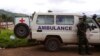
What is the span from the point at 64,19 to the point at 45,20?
0.95 m

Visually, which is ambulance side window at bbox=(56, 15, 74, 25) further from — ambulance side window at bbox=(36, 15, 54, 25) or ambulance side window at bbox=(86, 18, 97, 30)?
ambulance side window at bbox=(86, 18, 97, 30)

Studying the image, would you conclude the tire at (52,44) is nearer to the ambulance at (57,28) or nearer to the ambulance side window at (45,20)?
the ambulance at (57,28)

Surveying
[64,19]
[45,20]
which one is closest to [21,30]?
[45,20]

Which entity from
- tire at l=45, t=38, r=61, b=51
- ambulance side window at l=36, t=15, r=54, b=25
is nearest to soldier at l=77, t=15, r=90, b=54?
tire at l=45, t=38, r=61, b=51

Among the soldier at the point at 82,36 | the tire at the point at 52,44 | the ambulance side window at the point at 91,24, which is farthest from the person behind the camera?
the tire at the point at 52,44

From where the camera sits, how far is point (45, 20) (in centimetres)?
1436

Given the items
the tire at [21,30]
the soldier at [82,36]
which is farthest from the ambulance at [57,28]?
the soldier at [82,36]

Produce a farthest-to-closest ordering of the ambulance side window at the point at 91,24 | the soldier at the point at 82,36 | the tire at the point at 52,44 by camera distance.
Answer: the tire at the point at 52,44
the ambulance side window at the point at 91,24
the soldier at the point at 82,36

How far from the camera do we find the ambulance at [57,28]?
46.7 feet

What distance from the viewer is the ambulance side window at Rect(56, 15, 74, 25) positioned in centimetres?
1430

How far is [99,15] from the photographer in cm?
1471

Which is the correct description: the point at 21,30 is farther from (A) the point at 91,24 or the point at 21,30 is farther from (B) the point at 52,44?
(A) the point at 91,24

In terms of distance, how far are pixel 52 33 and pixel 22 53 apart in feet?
5.90

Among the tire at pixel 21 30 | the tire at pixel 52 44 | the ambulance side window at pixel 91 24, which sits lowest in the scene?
the tire at pixel 52 44
